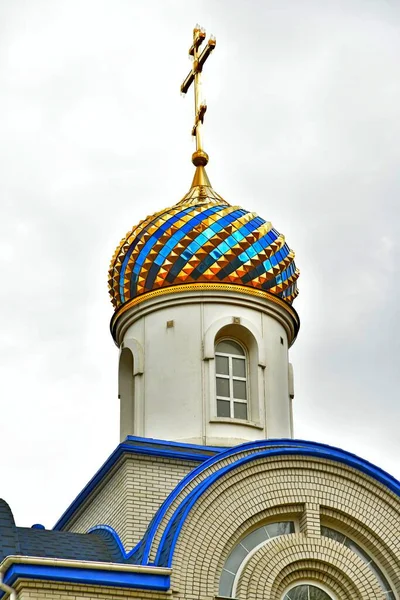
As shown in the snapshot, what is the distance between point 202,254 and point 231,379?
5.78 feet

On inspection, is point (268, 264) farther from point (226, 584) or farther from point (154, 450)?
point (226, 584)

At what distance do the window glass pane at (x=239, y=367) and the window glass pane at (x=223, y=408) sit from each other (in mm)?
468

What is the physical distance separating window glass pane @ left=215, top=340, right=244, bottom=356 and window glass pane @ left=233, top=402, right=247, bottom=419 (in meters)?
0.77

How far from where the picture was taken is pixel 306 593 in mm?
14039

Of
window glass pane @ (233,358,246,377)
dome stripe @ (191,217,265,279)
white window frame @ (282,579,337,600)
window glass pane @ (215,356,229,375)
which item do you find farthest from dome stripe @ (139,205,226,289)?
white window frame @ (282,579,337,600)

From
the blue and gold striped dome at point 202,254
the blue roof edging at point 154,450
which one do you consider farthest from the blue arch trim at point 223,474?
the blue and gold striped dome at point 202,254

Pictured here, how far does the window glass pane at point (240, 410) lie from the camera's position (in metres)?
16.3

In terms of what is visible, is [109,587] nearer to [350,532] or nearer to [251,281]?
[350,532]

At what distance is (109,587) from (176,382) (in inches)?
154

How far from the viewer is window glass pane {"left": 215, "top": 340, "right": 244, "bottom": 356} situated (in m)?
16.7

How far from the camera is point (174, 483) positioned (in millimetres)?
15047

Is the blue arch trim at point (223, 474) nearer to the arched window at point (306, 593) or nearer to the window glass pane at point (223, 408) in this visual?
the arched window at point (306, 593)

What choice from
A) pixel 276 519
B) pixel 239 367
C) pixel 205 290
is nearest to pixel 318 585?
pixel 276 519

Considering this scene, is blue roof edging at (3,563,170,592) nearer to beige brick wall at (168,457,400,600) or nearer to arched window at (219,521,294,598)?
beige brick wall at (168,457,400,600)
